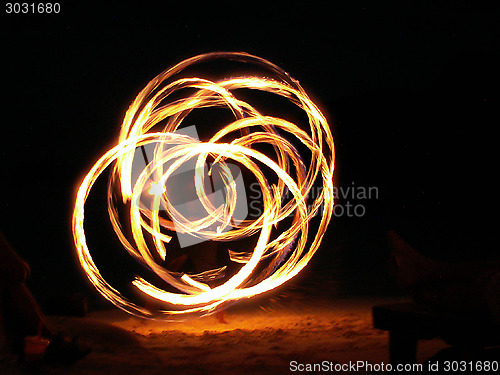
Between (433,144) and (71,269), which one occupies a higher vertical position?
(433,144)

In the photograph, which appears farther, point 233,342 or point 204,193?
point 204,193

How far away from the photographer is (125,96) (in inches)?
465

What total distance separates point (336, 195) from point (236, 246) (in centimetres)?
287

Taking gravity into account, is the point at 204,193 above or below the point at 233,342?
above

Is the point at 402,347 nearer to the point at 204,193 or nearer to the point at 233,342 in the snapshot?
the point at 233,342

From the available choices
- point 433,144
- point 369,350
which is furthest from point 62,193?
point 369,350

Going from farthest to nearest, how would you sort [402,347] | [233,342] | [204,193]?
1. [204,193]
2. [233,342]
3. [402,347]

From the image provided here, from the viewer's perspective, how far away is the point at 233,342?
4.83 m

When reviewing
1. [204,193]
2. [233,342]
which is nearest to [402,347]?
[233,342]

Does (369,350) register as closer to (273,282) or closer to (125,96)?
(273,282)

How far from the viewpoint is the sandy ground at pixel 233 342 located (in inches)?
158

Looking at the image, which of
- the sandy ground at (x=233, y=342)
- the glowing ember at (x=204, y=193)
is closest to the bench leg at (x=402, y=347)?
the sandy ground at (x=233, y=342)

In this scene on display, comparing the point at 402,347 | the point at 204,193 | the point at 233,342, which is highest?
the point at 204,193

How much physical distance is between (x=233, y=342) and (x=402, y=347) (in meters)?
1.96
